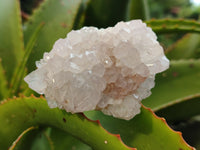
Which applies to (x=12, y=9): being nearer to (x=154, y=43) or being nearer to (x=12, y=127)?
(x=12, y=127)

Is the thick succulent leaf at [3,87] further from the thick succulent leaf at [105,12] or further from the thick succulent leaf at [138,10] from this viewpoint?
the thick succulent leaf at [138,10]

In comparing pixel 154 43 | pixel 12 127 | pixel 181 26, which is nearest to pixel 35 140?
pixel 12 127

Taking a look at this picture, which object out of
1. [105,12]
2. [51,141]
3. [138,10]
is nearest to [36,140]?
[51,141]

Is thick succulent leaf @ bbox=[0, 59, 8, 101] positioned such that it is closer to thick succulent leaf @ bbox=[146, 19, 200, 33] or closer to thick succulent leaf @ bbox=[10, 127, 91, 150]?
thick succulent leaf @ bbox=[10, 127, 91, 150]

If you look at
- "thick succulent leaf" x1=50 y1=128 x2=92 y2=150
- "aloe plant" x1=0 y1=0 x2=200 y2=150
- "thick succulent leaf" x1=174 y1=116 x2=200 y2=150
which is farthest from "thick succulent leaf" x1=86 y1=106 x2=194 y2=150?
"thick succulent leaf" x1=174 y1=116 x2=200 y2=150

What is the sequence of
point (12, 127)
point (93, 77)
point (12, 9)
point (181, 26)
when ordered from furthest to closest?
point (12, 9)
point (181, 26)
point (12, 127)
point (93, 77)

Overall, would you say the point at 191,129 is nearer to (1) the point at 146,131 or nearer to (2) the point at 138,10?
(1) the point at 146,131
